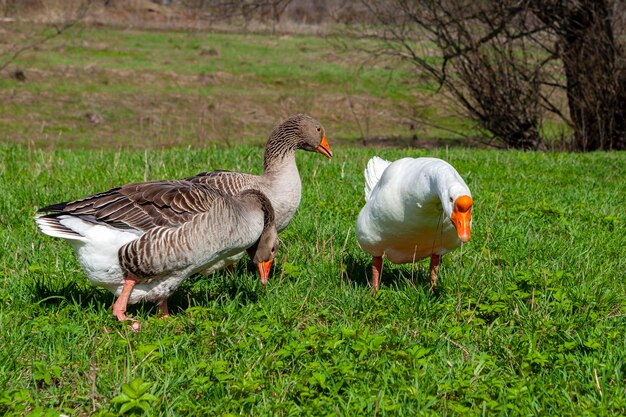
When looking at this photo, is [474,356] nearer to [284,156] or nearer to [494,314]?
[494,314]

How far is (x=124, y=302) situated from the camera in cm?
483

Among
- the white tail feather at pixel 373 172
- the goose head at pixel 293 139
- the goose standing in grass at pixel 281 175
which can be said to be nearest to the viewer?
the goose standing in grass at pixel 281 175

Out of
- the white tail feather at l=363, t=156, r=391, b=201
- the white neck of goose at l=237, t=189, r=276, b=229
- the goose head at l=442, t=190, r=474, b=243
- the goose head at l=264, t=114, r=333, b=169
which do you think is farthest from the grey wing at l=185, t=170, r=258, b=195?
the goose head at l=442, t=190, r=474, b=243

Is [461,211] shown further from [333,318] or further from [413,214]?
[333,318]

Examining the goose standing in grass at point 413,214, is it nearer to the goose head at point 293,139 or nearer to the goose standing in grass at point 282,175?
the goose standing in grass at point 282,175

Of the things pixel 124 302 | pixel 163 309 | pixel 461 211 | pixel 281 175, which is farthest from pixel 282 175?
pixel 461 211

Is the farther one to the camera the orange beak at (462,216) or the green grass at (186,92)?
the green grass at (186,92)

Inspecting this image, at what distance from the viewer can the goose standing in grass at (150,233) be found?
4.75 metres

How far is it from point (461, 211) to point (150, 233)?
2188 millimetres

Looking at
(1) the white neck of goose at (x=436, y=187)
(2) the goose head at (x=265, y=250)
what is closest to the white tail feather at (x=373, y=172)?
(2) the goose head at (x=265, y=250)

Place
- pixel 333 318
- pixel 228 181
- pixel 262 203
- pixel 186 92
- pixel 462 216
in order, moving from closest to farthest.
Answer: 1. pixel 462 216
2. pixel 333 318
3. pixel 262 203
4. pixel 228 181
5. pixel 186 92

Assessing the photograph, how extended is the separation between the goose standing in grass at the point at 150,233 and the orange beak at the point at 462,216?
1.64m

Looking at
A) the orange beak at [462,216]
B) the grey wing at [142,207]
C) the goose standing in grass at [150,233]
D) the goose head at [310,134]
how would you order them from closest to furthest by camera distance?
the orange beak at [462,216] < the goose standing in grass at [150,233] < the grey wing at [142,207] < the goose head at [310,134]

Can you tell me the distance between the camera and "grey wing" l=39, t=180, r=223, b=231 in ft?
16.0
